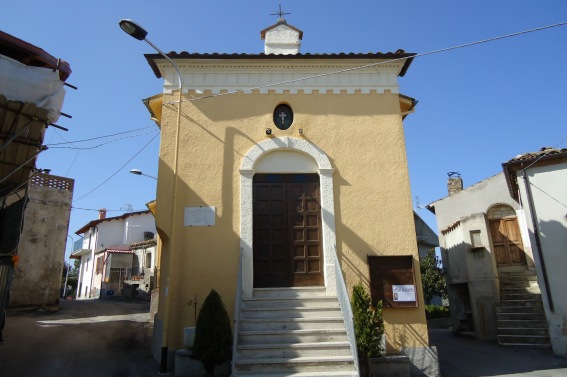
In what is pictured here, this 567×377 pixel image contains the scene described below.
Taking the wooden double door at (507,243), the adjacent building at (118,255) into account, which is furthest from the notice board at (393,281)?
the adjacent building at (118,255)

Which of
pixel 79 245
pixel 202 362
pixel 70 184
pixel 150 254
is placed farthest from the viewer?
pixel 79 245

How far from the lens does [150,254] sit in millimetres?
30250

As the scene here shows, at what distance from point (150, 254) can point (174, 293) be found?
74.1ft

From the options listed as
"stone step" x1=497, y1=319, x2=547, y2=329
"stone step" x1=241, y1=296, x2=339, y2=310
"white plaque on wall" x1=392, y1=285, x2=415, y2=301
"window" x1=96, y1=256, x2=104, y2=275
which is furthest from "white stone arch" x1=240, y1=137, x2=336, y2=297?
"window" x1=96, y1=256, x2=104, y2=275

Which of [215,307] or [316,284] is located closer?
[215,307]

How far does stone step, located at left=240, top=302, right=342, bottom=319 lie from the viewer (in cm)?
843

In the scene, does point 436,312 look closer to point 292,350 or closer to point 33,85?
point 292,350

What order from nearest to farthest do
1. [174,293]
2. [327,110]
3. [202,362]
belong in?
[202,362] < [174,293] < [327,110]

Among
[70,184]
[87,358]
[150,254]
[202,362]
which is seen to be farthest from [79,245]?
[202,362]

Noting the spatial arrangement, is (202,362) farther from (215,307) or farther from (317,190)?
(317,190)

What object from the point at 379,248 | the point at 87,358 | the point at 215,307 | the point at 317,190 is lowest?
the point at 87,358

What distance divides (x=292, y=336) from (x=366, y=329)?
1.42 meters

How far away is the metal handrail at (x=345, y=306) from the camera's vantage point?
23.5ft

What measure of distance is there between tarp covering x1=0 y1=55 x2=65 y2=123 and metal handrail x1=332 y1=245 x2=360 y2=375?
6672 mm
